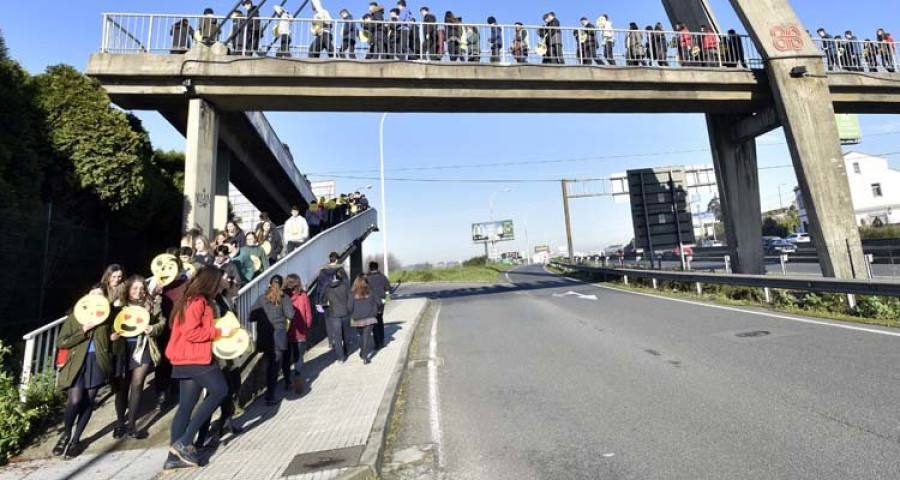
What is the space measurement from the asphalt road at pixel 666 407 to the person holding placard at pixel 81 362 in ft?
9.83

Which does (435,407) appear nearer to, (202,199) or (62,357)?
(62,357)

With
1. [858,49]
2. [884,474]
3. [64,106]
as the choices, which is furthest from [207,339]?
[858,49]

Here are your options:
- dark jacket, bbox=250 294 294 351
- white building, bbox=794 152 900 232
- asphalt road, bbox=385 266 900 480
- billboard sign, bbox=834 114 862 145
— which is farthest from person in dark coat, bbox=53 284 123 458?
white building, bbox=794 152 900 232

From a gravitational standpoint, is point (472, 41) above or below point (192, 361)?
above

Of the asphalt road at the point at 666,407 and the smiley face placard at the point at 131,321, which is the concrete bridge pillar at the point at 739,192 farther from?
the smiley face placard at the point at 131,321

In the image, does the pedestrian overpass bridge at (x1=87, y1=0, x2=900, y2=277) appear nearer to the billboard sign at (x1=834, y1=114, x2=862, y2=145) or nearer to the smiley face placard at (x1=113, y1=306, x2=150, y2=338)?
the smiley face placard at (x1=113, y1=306, x2=150, y2=338)

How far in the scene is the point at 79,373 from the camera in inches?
171

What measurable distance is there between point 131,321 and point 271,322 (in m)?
1.62

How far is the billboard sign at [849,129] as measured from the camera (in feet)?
81.5

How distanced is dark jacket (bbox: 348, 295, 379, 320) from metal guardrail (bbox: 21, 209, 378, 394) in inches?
59.2

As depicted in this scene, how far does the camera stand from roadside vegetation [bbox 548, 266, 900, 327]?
8.72 meters

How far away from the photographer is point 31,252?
6.73 metres

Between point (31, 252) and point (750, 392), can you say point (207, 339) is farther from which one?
point (750, 392)

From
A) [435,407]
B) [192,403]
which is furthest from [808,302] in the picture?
[192,403]
